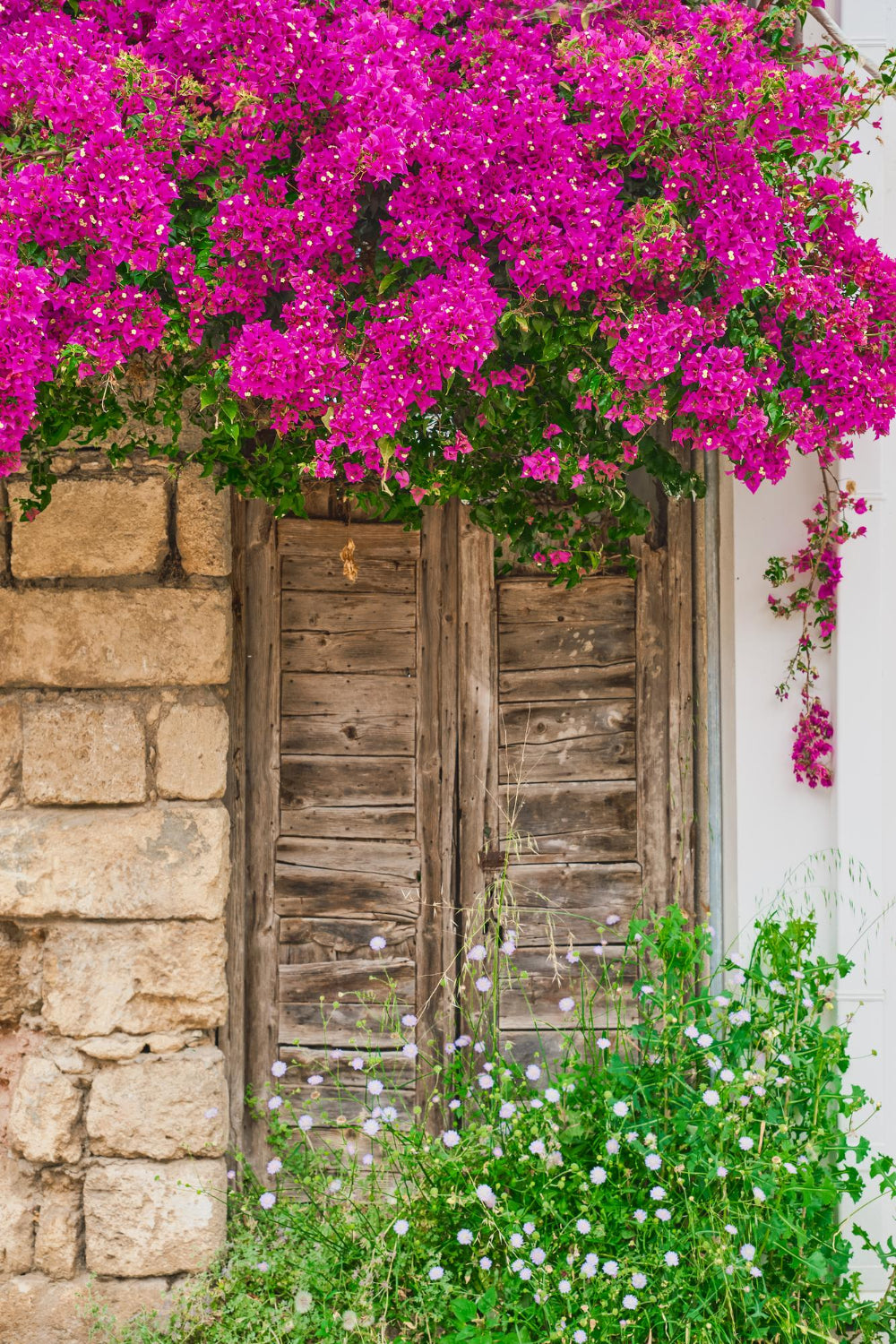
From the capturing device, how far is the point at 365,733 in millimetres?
2904

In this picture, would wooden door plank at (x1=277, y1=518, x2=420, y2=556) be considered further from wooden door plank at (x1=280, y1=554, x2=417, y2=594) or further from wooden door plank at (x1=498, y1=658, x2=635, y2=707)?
wooden door plank at (x1=498, y1=658, x2=635, y2=707)

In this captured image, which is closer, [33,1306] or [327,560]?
[33,1306]

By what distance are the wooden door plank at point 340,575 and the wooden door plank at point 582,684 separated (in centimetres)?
46

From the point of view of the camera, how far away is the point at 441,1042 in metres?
2.88

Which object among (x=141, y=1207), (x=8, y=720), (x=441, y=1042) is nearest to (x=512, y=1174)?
(x=441, y=1042)

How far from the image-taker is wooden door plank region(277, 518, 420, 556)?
2.90 m

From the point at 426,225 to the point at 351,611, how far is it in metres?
1.21

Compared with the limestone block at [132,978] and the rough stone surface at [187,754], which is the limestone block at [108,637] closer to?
the rough stone surface at [187,754]

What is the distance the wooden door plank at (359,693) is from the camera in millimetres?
2904

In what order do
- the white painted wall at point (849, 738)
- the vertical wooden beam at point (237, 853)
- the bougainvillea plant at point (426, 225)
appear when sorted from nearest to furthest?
the bougainvillea plant at point (426, 225) < the white painted wall at point (849, 738) < the vertical wooden beam at point (237, 853)

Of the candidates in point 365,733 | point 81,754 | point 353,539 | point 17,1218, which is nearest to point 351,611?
point 353,539

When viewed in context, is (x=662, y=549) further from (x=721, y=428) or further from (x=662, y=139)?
(x=662, y=139)

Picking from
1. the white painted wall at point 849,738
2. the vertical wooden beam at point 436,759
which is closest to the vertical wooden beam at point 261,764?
the vertical wooden beam at point 436,759

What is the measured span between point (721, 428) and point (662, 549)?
0.81 meters
